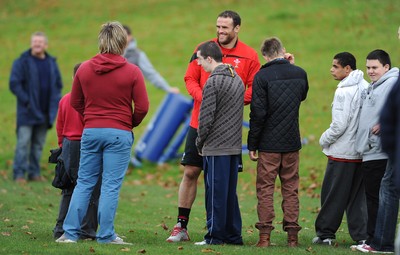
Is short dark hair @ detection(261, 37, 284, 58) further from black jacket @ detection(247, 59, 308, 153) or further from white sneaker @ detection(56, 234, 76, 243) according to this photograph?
white sneaker @ detection(56, 234, 76, 243)

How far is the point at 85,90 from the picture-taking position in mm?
8648

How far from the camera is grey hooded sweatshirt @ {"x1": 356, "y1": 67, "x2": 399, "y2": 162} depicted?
8906 mm

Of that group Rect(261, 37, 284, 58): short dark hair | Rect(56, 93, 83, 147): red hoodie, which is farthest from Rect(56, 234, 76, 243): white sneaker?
Rect(261, 37, 284, 58): short dark hair

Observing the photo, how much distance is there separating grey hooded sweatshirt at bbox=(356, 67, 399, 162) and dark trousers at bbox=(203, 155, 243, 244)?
136cm

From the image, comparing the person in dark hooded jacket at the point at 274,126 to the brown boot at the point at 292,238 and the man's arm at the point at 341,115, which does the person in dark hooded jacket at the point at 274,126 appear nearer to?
the brown boot at the point at 292,238

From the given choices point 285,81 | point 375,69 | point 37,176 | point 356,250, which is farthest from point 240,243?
point 37,176

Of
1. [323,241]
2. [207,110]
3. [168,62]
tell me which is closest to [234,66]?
[207,110]

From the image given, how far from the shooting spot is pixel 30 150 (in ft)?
51.8

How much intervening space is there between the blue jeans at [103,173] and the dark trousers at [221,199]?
91cm

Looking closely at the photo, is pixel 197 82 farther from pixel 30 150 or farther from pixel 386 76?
pixel 30 150

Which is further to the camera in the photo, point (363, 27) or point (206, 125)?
point (363, 27)

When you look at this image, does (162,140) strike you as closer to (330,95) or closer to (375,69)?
(330,95)

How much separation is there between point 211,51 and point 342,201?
2256mm

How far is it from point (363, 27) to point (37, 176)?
1460 centimetres
